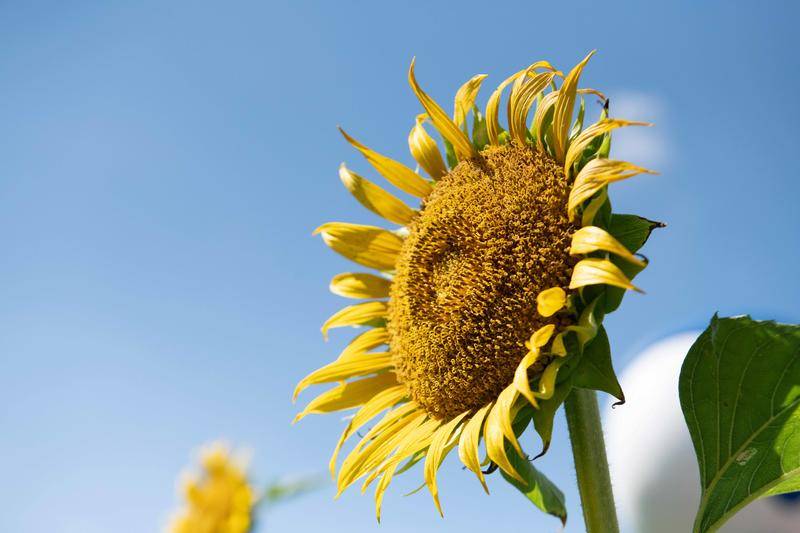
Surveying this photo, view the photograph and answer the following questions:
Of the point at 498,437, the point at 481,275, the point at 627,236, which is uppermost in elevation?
the point at 481,275

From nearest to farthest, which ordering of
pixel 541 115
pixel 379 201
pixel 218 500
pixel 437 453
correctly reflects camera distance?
1. pixel 437 453
2. pixel 541 115
3. pixel 379 201
4. pixel 218 500

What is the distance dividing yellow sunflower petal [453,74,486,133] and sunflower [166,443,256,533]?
4763 mm

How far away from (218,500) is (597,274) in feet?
19.5

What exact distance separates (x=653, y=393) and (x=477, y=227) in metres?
5.95

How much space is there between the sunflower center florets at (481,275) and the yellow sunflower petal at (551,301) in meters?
0.10

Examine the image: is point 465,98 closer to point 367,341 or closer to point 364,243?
point 364,243

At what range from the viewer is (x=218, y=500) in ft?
22.8

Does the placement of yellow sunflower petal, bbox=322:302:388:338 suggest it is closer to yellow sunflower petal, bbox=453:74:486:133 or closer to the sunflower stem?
yellow sunflower petal, bbox=453:74:486:133

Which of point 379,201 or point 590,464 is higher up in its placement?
point 379,201

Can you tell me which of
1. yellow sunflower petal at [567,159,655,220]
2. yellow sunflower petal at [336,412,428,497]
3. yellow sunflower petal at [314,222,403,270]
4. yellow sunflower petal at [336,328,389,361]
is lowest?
yellow sunflower petal at [336,412,428,497]

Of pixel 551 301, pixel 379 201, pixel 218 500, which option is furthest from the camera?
pixel 218 500

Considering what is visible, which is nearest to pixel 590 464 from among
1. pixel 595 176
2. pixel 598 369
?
pixel 598 369

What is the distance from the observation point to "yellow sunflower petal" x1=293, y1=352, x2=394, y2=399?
9.48 ft

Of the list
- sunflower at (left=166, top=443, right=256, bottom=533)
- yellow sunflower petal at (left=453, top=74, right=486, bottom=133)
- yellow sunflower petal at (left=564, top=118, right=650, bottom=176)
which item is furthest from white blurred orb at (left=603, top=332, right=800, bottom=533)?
yellow sunflower petal at (left=564, top=118, right=650, bottom=176)
